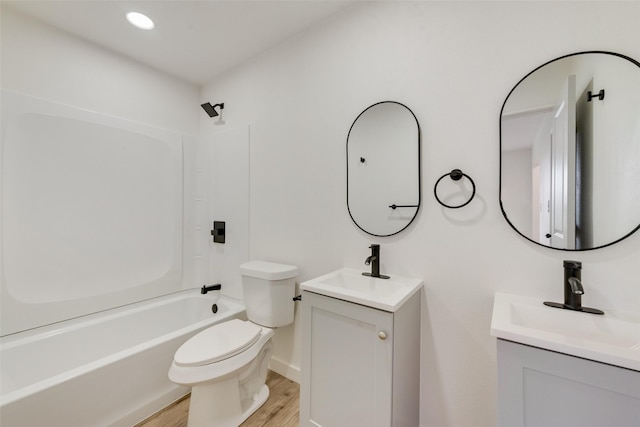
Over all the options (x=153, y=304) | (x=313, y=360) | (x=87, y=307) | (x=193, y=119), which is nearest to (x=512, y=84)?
(x=313, y=360)

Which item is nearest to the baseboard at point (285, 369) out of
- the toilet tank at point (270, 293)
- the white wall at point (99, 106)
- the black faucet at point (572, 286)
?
the toilet tank at point (270, 293)

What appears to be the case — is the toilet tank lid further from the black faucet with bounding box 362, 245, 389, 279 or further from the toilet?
the black faucet with bounding box 362, 245, 389, 279

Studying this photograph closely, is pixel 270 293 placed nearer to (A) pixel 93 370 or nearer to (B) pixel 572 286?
(A) pixel 93 370

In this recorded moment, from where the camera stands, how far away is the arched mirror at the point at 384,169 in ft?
4.82

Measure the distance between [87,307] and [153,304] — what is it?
43 cm

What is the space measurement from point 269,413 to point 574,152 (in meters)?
2.13

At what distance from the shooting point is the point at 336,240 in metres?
1.75

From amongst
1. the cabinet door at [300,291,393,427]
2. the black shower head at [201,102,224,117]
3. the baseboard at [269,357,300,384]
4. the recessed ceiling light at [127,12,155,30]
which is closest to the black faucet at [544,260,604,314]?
the cabinet door at [300,291,393,427]

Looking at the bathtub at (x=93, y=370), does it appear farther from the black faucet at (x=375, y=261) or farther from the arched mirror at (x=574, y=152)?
the arched mirror at (x=574, y=152)

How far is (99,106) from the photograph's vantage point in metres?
2.06

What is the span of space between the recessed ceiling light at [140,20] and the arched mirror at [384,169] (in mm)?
1620

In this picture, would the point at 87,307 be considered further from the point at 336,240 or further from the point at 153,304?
the point at 336,240

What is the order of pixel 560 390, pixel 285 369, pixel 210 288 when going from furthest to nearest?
pixel 210 288
pixel 285 369
pixel 560 390

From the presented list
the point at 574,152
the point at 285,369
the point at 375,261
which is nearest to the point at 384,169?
the point at 375,261
